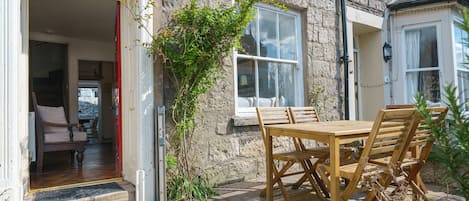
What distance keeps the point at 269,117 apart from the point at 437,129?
2115 mm

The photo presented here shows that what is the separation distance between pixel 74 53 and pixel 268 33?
16.4ft

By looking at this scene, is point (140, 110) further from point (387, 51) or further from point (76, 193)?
point (387, 51)

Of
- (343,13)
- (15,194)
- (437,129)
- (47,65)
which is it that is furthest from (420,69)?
(47,65)

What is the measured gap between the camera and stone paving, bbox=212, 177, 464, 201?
305 centimetres

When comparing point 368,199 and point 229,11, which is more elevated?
point 229,11

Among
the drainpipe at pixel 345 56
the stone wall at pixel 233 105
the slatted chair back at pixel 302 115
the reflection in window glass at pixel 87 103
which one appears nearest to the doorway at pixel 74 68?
the stone wall at pixel 233 105

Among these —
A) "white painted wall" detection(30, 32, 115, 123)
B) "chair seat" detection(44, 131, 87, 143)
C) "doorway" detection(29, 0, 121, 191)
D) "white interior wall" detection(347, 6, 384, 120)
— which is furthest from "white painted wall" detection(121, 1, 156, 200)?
"white painted wall" detection(30, 32, 115, 123)

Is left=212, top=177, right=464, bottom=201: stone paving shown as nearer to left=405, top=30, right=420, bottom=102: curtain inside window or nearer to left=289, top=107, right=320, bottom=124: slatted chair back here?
left=289, top=107, right=320, bottom=124: slatted chair back

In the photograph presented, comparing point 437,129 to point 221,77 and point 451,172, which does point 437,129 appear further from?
point 221,77

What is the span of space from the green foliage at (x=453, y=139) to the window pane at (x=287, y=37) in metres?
3.17

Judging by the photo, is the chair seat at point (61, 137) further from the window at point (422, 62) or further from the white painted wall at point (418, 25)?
the window at point (422, 62)

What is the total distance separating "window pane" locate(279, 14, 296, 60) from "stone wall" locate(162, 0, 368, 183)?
0.16 meters

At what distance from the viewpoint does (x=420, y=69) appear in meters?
5.56

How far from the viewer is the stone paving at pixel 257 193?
305 cm
